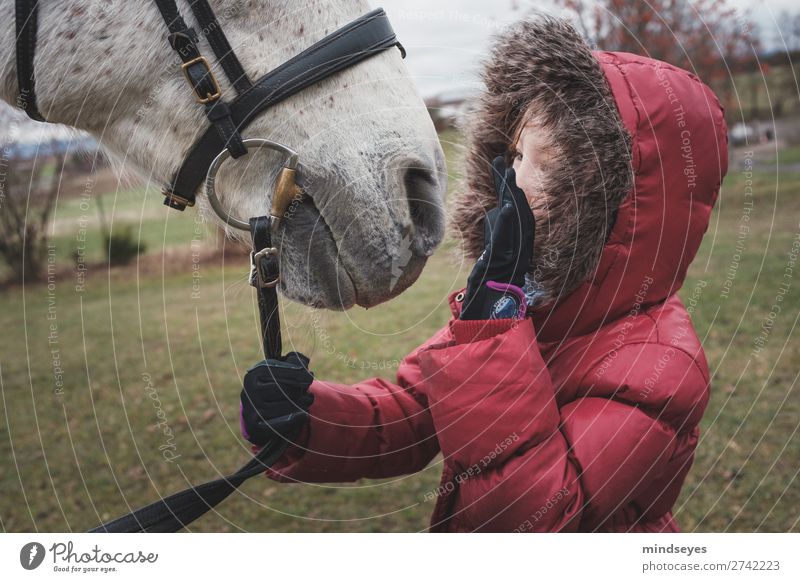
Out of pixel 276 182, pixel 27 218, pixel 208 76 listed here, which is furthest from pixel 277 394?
pixel 27 218

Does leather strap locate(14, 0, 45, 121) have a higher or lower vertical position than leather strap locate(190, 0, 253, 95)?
higher

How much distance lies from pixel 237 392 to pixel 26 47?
3.84 meters

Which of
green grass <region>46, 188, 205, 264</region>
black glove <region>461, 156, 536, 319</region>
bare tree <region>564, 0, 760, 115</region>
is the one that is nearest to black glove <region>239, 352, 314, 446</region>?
black glove <region>461, 156, 536, 319</region>

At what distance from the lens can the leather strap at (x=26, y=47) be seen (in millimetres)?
1367

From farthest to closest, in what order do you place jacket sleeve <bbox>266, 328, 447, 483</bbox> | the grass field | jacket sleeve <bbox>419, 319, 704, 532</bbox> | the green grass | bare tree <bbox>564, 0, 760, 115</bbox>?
the green grass, bare tree <bbox>564, 0, 760, 115</bbox>, the grass field, jacket sleeve <bbox>266, 328, 447, 483</bbox>, jacket sleeve <bbox>419, 319, 704, 532</bbox>

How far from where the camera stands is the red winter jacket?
4.08 feet

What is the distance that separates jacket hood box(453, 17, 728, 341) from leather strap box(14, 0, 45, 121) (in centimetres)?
110

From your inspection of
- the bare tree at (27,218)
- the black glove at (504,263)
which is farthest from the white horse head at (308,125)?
the bare tree at (27,218)

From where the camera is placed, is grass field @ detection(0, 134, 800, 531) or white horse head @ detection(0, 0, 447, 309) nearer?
white horse head @ detection(0, 0, 447, 309)

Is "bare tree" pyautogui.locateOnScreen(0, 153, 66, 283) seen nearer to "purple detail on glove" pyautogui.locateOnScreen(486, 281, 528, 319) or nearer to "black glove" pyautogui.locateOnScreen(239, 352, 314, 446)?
"black glove" pyautogui.locateOnScreen(239, 352, 314, 446)

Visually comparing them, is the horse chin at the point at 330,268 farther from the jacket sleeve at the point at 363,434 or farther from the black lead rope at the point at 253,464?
the jacket sleeve at the point at 363,434

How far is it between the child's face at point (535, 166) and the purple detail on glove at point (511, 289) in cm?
21
